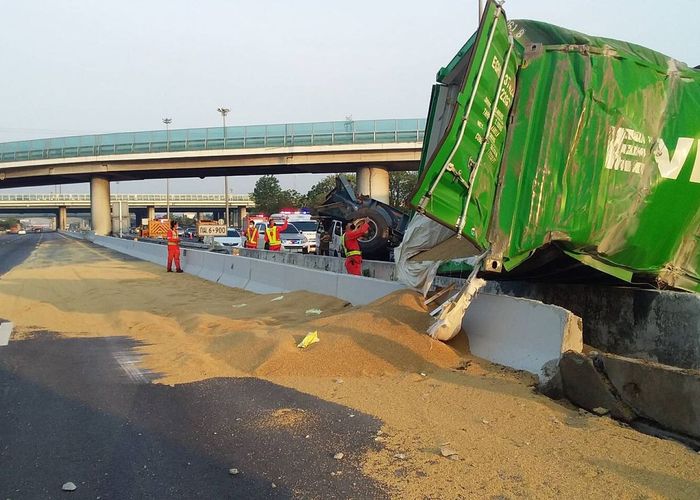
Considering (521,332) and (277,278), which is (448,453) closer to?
(521,332)

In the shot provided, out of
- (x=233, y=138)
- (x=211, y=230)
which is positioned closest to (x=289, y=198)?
(x=233, y=138)

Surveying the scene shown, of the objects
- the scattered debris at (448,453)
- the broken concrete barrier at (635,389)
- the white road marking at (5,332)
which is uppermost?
the broken concrete barrier at (635,389)

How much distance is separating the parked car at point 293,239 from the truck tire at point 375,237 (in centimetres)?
1006

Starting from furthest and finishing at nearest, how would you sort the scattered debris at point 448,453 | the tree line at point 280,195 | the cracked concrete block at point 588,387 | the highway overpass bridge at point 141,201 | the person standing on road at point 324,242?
the highway overpass bridge at point 141,201 → the tree line at point 280,195 → the person standing on road at point 324,242 → the cracked concrete block at point 588,387 → the scattered debris at point 448,453

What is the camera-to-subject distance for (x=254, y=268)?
48.6ft

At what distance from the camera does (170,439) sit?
466cm

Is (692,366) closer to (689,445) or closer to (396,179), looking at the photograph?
(689,445)

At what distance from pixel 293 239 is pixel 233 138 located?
18792mm

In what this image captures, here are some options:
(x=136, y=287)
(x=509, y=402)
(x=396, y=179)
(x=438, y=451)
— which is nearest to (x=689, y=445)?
(x=509, y=402)

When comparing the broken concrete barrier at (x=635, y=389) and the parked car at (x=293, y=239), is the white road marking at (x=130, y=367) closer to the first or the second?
the broken concrete barrier at (x=635, y=389)

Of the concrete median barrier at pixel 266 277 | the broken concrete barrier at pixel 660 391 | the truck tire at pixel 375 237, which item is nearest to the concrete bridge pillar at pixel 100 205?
the truck tire at pixel 375 237

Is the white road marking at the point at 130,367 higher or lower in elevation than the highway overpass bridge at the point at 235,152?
lower

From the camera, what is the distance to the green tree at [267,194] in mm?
91500

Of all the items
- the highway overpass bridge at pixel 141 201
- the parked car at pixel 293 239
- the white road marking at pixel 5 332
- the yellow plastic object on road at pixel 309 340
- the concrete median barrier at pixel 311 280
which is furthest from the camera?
the highway overpass bridge at pixel 141 201
